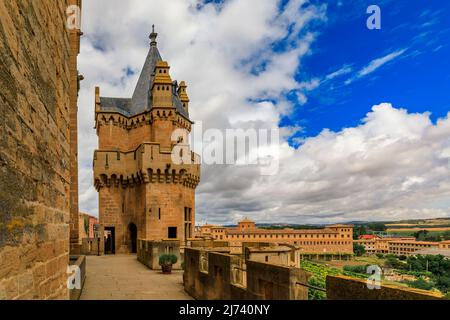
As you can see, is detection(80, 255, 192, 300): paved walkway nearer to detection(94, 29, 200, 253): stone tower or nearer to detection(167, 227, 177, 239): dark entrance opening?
detection(167, 227, 177, 239): dark entrance opening

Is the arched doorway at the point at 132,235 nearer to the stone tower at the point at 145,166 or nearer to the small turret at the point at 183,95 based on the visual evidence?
the stone tower at the point at 145,166

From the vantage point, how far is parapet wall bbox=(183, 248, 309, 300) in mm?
6164

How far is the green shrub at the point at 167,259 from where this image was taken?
53.0 feet

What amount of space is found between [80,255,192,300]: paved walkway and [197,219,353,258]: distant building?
100.0m

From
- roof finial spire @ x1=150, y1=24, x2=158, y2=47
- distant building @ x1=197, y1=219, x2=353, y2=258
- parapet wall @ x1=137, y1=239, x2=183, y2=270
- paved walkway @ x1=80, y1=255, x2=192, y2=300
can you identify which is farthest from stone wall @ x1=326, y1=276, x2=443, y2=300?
distant building @ x1=197, y1=219, x2=353, y2=258

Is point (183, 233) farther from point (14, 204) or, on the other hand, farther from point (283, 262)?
point (14, 204)

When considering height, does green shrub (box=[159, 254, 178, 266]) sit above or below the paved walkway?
above

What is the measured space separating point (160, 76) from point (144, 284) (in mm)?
18782

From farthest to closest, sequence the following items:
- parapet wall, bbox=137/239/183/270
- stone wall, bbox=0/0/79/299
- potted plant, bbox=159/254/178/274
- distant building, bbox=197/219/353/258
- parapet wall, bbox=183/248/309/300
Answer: distant building, bbox=197/219/353/258 → parapet wall, bbox=137/239/183/270 → potted plant, bbox=159/254/178/274 → parapet wall, bbox=183/248/309/300 → stone wall, bbox=0/0/79/299

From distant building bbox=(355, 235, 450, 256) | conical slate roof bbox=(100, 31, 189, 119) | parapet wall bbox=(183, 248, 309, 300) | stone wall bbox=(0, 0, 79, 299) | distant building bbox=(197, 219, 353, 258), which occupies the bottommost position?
distant building bbox=(355, 235, 450, 256)

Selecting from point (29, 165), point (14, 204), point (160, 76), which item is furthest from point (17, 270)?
point (160, 76)

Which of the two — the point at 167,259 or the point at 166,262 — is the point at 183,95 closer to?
the point at 167,259

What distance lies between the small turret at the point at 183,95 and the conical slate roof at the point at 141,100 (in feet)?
1.64

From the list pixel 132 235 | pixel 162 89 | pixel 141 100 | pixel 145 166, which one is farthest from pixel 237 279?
pixel 141 100
